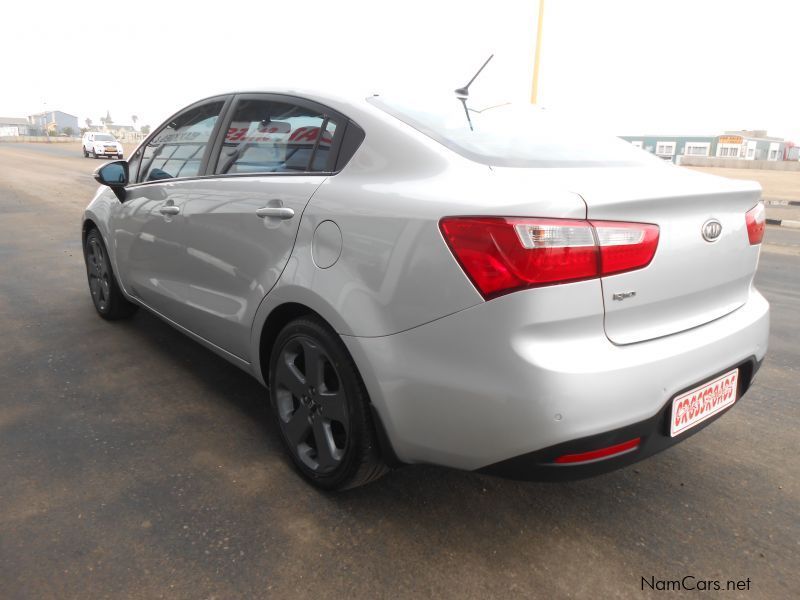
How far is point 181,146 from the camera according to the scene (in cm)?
341

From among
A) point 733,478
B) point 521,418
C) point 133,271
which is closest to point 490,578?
point 521,418

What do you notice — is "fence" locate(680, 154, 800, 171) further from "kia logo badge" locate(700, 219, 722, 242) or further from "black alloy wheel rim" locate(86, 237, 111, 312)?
"kia logo badge" locate(700, 219, 722, 242)

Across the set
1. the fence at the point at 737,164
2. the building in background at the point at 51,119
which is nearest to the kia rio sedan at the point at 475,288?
the fence at the point at 737,164

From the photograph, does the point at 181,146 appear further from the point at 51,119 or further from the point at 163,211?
the point at 51,119

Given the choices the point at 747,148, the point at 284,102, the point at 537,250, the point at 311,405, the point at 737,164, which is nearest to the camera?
the point at 537,250

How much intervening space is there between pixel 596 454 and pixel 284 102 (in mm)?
1909

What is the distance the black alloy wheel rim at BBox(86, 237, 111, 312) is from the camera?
4.40 metres

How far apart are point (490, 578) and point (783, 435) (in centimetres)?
186

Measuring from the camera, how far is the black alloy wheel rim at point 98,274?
4.40 metres

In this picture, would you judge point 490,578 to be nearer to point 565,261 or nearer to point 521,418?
point 521,418

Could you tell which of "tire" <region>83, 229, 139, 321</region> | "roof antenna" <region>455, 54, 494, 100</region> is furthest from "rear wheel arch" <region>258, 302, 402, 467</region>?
"tire" <region>83, 229, 139, 321</region>

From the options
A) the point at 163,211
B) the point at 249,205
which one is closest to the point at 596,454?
the point at 249,205

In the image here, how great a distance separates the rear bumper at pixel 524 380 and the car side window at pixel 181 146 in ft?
5.67

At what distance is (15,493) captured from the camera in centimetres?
239
